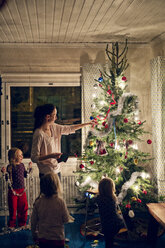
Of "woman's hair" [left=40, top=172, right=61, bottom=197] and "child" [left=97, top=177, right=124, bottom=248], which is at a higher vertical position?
"woman's hair" [left=40, top=172, right=61, bottom=197]

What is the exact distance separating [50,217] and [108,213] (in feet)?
2.40

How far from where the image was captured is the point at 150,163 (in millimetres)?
4820

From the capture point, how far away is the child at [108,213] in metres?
2.96

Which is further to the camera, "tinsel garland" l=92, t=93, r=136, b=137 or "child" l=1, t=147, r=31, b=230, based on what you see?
"child" l=1, t=147, r=31, b=230

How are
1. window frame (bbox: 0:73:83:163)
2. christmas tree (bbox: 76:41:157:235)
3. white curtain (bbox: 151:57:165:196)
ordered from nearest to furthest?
christmas tree (bbox: 76:41:157:235), white curtain (bbox: 151:57:165:196), window frame (bbox: 0:73:83:163)

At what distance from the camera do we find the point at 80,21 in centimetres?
379

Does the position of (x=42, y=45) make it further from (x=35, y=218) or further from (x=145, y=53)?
(x=35, y=218)

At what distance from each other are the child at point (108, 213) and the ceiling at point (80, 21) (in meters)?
2.01

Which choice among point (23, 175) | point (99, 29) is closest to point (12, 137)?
point (23, 175)

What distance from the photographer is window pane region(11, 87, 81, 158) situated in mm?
4988

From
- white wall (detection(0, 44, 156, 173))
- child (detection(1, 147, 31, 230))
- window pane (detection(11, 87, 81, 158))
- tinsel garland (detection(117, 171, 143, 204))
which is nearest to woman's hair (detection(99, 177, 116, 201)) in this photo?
tinsel garland (detection(117, 171, 143, 204))

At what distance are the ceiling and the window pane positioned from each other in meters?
0.82

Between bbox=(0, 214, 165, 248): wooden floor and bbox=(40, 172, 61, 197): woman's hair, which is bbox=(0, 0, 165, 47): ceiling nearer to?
bbox=(40, 172, 61, 197): woman's hair

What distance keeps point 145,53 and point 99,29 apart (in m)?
1.24
